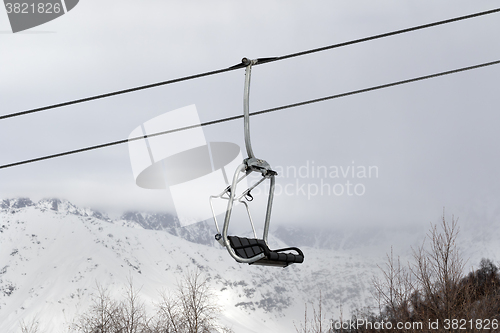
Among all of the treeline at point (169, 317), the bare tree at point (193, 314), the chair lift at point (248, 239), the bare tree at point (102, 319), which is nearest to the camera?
the chair lift at point (248, 239)

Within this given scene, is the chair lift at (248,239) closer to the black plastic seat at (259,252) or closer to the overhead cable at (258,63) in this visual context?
the black plastic seat at (259,252)

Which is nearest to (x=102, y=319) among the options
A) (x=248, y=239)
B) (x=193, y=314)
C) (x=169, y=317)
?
(x=169, y=317)

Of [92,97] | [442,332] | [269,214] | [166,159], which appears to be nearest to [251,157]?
[269,214]

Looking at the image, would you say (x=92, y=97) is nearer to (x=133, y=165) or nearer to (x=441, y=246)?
(x=133, y=165)

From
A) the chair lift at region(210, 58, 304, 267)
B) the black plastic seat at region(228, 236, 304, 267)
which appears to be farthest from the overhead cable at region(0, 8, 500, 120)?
the black plastic seat at region(228, 236, 304, 267)

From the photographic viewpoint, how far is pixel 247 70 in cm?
598

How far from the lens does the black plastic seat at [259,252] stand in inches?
210

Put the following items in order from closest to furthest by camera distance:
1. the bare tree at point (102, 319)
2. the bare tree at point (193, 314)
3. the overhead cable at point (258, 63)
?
the overhead cable at point (258, 63) → the bare tree at point (193, 314) → the bare tree at point (102, 319)

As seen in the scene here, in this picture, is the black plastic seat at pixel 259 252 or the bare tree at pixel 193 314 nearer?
the black plastic seat at pixel 259 252

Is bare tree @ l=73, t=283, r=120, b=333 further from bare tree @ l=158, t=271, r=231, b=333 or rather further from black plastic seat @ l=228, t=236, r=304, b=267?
black plastic seat @ l=228, t=236, r=304, b=267

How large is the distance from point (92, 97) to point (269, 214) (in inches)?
146

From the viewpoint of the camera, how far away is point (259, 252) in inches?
216

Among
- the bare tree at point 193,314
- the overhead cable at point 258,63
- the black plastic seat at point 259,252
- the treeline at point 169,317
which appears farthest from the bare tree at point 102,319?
the black plastic seat at point 259,252

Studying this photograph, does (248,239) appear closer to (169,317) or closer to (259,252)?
(259,252)
